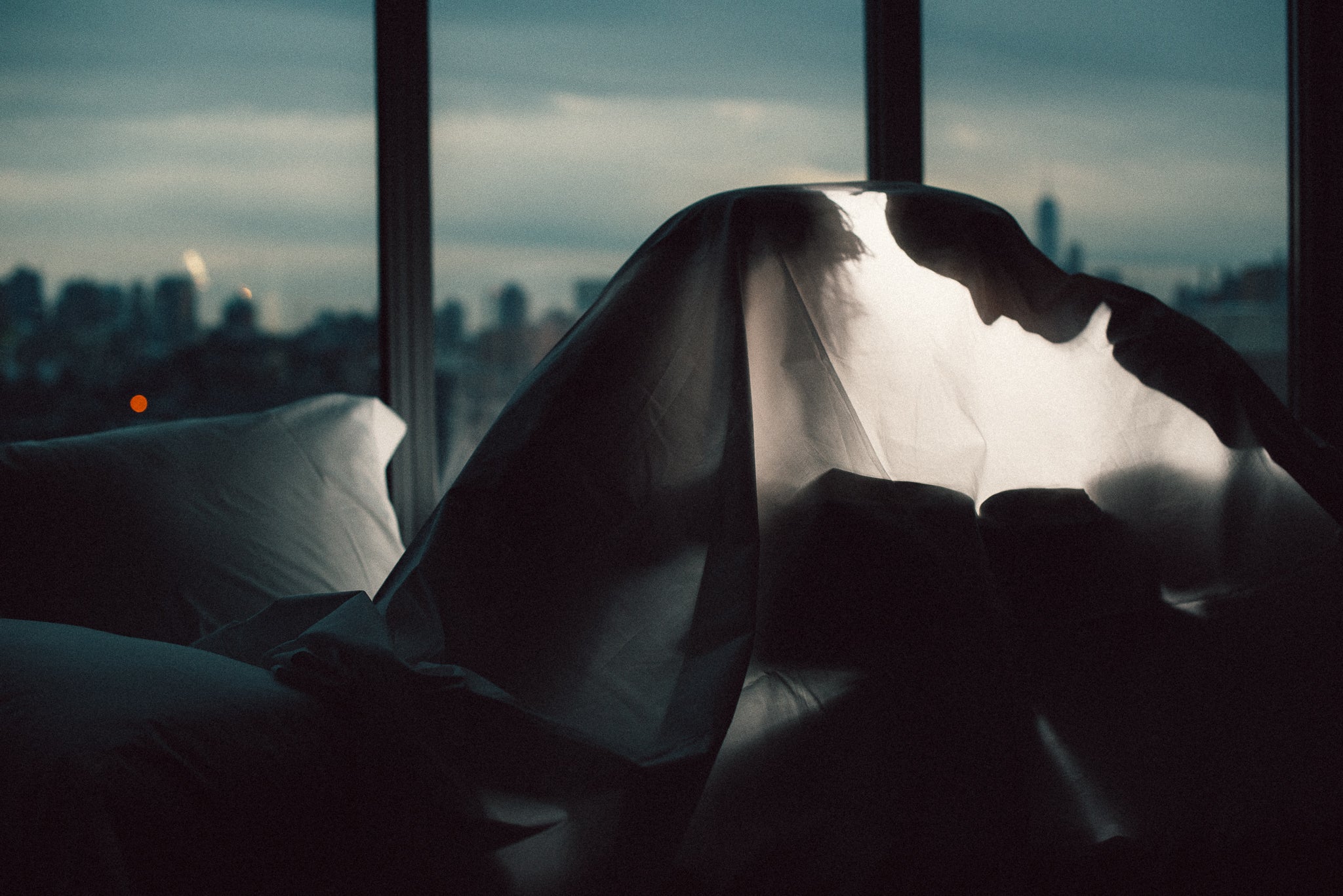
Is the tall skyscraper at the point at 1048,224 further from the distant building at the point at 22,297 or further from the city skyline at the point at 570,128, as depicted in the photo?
the distant building at the point at 22,297

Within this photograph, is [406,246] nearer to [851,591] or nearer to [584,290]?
[584,290]

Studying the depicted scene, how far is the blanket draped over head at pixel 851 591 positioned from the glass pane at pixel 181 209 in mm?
705

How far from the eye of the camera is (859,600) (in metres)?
0.79

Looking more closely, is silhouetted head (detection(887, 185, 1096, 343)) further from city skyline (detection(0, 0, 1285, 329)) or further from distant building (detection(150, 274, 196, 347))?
distant building (detection(150, 274, 196, 347))

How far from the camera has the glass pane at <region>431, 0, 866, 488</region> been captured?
154cm

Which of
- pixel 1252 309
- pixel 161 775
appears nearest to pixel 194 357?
pixel 161 775

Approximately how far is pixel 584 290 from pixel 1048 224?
908 millimetres

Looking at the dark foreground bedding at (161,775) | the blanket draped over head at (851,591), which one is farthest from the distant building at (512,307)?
the dark foreground bedding at (161,775)

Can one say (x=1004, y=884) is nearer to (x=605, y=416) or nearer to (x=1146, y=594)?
(x=1146, y=594)

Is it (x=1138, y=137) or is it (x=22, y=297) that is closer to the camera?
(x=22, y=297)

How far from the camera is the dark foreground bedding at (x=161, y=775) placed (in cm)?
56

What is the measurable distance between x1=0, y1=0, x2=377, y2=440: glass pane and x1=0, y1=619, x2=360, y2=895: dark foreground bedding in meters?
0.79

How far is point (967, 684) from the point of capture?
754 millimetres

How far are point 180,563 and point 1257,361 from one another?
1.95m
